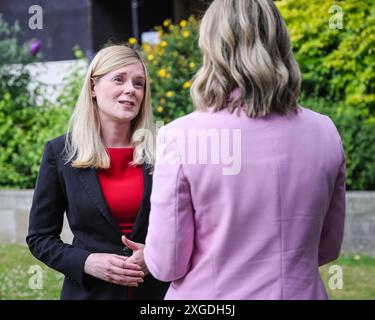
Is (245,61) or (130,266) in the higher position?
(245,61)

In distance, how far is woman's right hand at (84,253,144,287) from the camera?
7.68 feet

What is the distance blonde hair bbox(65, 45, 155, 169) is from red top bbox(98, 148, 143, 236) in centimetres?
4

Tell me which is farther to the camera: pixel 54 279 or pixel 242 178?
pixel 54 279

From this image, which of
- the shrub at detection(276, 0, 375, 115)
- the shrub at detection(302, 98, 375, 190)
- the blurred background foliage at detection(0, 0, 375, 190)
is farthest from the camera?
the shrub at detection(276, 0, 375, 115)

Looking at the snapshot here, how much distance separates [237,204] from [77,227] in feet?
3.17

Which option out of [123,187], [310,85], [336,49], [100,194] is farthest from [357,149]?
[100,194]

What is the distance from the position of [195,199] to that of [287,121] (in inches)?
13.8

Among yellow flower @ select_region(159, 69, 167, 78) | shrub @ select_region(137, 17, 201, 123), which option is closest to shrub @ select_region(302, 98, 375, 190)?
shrub @ select_region(137, 17, 201, 123)

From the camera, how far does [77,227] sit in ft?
8.11

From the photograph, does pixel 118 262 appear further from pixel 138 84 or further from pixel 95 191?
pixel 138 84

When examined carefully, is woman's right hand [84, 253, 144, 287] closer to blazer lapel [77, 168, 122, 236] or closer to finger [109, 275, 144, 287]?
finger [109, 275, 144, 287]

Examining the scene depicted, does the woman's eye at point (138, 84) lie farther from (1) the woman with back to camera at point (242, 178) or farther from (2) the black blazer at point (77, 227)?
(1) the woman with back to camera at point (242, 178)

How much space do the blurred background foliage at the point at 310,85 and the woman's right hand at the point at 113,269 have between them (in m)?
3.64
